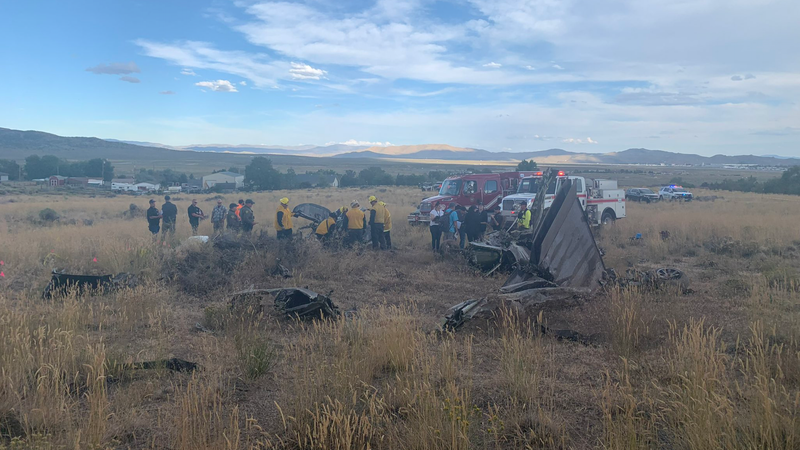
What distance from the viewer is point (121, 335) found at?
243 inches

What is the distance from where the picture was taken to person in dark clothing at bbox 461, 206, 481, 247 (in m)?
13.7

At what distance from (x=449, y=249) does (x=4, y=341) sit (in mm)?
9752

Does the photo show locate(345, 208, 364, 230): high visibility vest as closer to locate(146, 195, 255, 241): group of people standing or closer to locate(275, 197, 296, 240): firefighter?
locate(275, 197, 296, 240): firefighter

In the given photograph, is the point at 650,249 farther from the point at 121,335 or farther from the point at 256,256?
the point at 121,335

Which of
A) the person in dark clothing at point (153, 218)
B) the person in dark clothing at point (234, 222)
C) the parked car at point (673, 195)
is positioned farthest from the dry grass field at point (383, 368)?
the parked car at point (673, 195)

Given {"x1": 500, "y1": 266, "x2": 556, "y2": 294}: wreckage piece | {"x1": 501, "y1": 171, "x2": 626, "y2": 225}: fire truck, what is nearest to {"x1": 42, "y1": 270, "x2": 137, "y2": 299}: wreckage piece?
{"x1": 500, "y1": 266, "x2": 556, "y2": 294}: wreckage piece

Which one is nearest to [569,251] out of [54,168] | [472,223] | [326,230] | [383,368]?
[383,368]

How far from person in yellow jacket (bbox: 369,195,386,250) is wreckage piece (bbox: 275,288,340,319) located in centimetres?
623

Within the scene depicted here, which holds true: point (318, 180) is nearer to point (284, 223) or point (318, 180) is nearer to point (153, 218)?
point (153, 218)

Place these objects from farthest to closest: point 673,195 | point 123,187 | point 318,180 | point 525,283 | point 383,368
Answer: point 318,180 < point 123,187 < point 673,195 < point 525,283 < point 383,368

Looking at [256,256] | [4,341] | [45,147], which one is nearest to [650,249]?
[256,256]

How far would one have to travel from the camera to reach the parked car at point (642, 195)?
37750mm

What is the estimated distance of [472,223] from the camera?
1373 cm

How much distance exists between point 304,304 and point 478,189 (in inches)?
534
